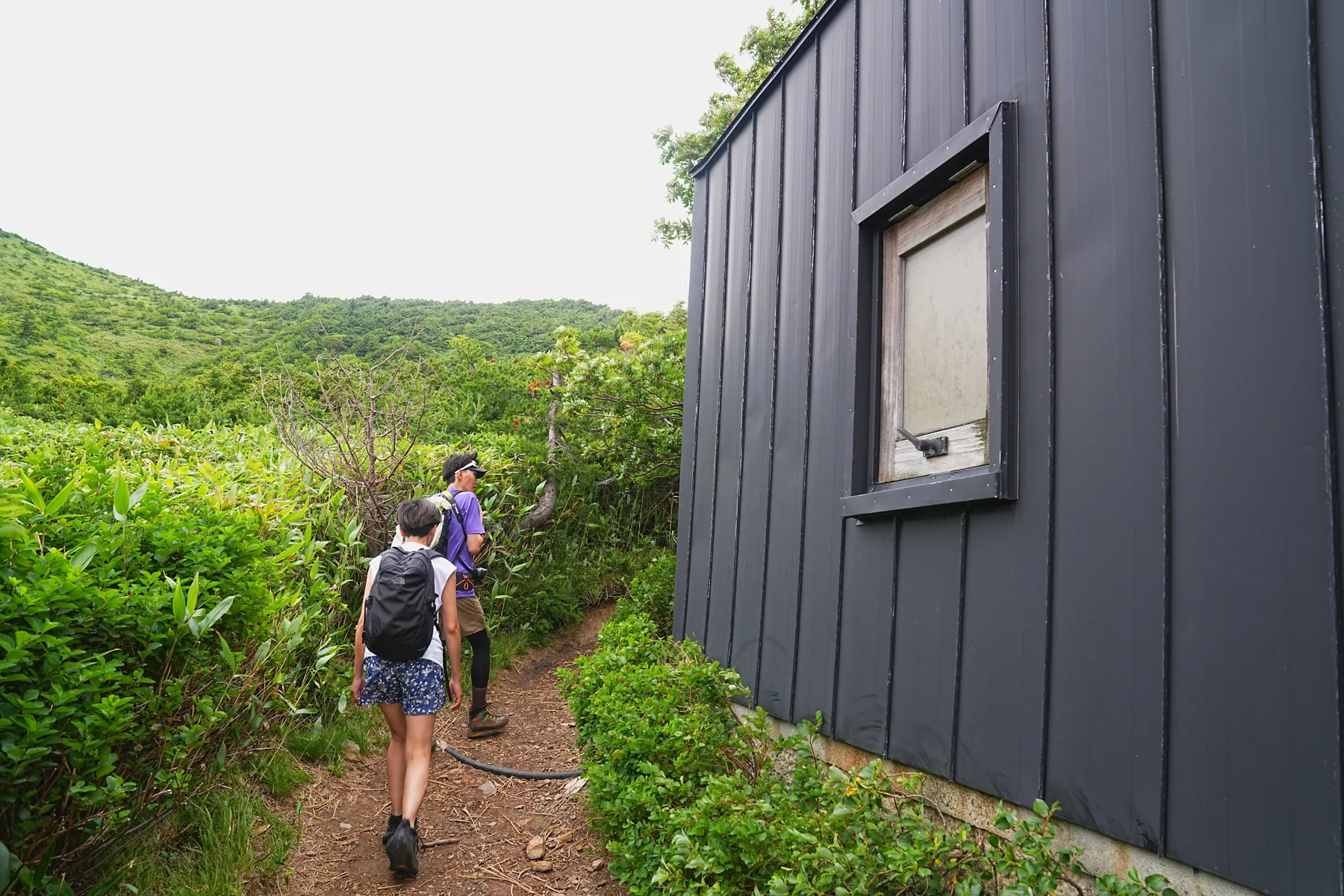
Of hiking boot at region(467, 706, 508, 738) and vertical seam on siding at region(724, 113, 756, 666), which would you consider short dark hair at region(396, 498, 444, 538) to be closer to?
vertical seam on siding at region(724, 113, 756, 666)

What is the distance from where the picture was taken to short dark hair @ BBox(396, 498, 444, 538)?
377 centimetres

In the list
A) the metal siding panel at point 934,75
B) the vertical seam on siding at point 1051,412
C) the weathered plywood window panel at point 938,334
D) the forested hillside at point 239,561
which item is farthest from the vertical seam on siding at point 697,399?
the vertical seam on siding at point 1051,412

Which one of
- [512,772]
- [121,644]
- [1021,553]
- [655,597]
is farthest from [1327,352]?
[655,597]

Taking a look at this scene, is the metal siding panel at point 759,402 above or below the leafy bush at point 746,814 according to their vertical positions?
above

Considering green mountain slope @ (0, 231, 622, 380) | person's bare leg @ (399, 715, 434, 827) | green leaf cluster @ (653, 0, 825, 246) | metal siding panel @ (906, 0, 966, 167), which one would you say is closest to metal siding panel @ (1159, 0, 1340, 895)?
metal siding panel @ (906, 0, 966, 167)

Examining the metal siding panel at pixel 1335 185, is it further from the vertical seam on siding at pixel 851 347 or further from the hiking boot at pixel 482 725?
the hiking boot at pixel 482 725

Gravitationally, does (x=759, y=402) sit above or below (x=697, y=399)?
below

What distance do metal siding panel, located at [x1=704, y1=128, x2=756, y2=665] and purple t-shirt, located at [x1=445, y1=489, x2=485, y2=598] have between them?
1.90m

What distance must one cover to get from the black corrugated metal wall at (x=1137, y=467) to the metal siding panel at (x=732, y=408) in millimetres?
1040

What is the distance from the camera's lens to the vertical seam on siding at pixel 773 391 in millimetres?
3924

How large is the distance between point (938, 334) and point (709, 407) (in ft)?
7.45

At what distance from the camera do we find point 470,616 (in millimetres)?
5625

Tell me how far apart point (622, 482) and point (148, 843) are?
20.6 feet

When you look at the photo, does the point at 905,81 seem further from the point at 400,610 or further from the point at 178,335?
the point at 178,335
